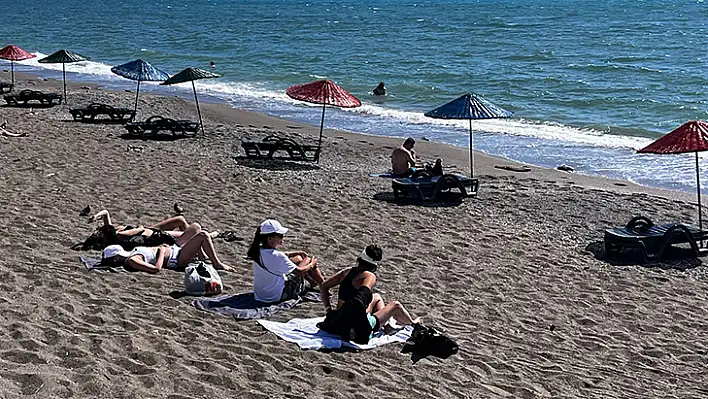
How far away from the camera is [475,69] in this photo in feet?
128

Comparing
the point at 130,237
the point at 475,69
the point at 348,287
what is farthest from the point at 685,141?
the point at 475,69

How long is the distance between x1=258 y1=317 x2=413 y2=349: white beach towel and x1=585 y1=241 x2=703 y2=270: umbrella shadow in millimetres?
4187

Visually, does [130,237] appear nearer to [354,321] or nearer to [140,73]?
[354,321]

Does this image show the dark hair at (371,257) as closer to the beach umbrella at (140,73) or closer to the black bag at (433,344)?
the black bag at (433,344)

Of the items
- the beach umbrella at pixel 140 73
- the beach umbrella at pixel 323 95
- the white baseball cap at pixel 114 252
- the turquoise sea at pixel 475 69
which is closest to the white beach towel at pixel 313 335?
the white baseball cap at pixel 114 252

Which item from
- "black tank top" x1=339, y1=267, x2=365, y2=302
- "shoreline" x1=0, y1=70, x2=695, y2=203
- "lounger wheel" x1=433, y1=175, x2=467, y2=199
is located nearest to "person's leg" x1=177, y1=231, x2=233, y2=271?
"black tank top" x1=339, y1=267, x2=365, y2=302

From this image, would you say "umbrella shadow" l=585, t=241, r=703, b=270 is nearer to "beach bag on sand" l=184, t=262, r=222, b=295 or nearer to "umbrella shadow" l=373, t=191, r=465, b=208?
"umbrella shadow" l=373, t=191, r=465, b=208

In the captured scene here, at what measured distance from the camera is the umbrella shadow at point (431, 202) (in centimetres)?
1346

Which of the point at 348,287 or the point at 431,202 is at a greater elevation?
the point at 431,202

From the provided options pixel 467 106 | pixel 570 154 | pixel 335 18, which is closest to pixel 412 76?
pixel 570 154

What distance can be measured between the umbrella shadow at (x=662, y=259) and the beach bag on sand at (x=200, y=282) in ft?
15.8

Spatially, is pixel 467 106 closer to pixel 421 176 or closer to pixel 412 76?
pixel 421 176

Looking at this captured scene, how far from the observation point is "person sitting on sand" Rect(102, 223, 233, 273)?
8953 mm

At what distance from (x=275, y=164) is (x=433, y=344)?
8.96 metres
